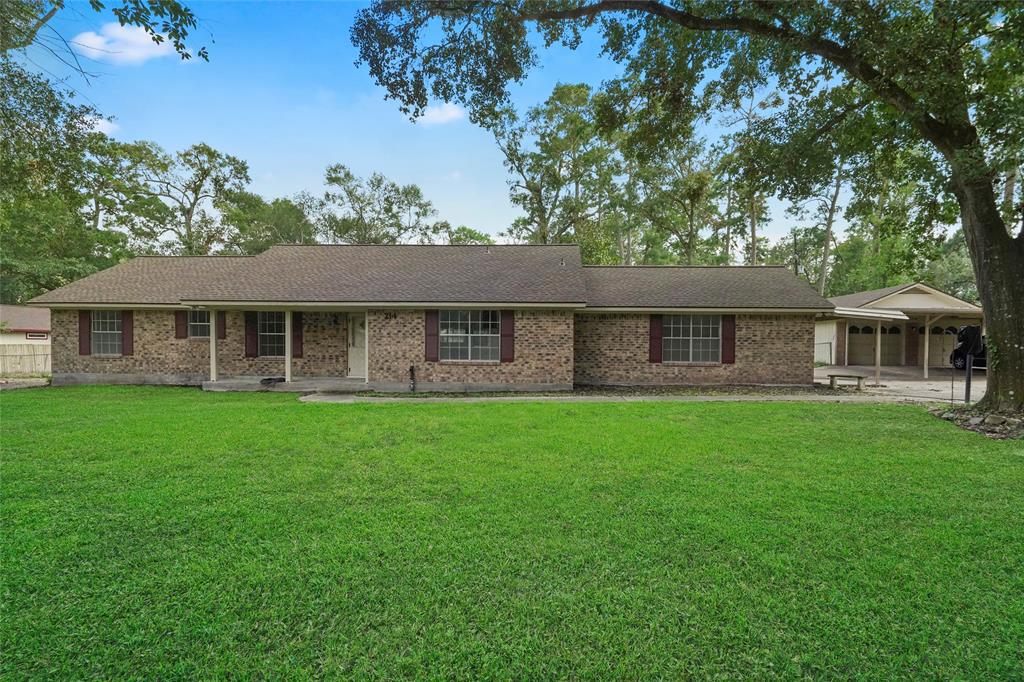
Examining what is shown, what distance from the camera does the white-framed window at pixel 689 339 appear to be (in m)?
13.7

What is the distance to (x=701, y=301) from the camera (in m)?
13.6

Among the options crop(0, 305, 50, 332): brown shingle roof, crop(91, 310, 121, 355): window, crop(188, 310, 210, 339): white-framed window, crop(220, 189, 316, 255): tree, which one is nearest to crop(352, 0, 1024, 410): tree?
crop(188, 310, 210, 339): white-framed window

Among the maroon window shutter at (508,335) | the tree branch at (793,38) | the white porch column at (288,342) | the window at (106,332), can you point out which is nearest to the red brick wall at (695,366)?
the maroon window shutter at (508,335)

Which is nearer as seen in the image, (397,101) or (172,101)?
(172,101)

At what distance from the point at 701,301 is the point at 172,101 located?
1311 centimetres

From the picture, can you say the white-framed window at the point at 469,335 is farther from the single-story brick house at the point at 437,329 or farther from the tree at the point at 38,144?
the tree at the point at 38,144

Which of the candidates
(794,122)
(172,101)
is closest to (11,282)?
(172,101)

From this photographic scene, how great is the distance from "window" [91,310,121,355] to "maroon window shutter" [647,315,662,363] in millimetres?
16317

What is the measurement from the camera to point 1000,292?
27.6ft

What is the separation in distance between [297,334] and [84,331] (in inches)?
259

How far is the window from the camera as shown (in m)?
14.0

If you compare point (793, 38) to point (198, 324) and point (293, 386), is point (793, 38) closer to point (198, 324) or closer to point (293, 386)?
point (293, 386)

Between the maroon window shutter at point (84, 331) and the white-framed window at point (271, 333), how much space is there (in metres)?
5.21

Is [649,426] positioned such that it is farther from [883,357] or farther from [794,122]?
[883,357]
